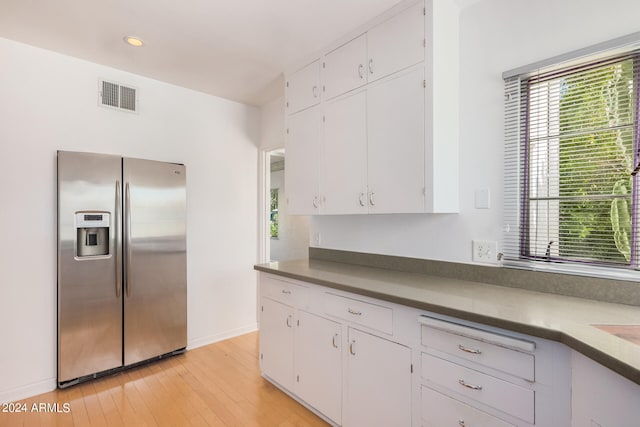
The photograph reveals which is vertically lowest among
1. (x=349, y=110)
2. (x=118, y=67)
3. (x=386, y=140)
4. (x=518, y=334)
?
(x=518, y=334)

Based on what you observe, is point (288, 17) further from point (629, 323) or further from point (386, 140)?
point (629, 323)

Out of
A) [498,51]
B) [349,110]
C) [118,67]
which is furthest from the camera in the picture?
[118,67]

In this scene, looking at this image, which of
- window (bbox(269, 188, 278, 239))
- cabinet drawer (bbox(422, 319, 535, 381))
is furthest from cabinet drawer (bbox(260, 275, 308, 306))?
window (bbox(269, 188, 278, 239))

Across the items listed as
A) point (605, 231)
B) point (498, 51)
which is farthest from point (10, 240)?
point (605, 231)

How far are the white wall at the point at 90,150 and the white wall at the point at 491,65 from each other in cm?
216

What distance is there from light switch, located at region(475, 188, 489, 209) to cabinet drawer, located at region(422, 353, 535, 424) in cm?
94

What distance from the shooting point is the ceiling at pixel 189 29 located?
1988 mm

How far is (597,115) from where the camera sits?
5.06ft

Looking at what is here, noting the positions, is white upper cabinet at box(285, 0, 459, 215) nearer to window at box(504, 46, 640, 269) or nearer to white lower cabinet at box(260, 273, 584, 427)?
window at box(504, 46, 640, 269)

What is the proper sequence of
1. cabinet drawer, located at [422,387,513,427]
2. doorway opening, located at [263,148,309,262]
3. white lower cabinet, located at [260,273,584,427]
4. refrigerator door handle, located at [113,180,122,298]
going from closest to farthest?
white lower cabinet, located at [260,273,584,427] < cabinet drawer, located at [422,387,513,427] < refrigerator door handle, located at [113,180,122,298] < doorway opening, located at [263,148,309,262]

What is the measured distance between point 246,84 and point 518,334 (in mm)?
3028

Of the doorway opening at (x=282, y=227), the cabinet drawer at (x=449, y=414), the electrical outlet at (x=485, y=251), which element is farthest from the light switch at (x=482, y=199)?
the doorway opening at (x=282, y=227)

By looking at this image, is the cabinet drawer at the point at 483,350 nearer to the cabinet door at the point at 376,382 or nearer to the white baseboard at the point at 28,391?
the cabinet door at the point at 376,382

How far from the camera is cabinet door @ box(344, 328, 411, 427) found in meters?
1.58
